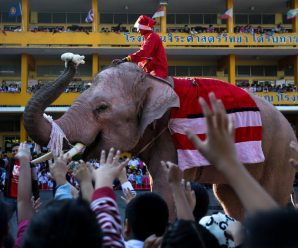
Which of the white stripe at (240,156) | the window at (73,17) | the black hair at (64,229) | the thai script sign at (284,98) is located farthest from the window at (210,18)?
the black hair at (64,229)

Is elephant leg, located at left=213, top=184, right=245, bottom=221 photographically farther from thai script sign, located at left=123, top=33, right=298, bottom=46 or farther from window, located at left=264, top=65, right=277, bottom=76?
window, located at left=264, top=65, right=277, bottom=76

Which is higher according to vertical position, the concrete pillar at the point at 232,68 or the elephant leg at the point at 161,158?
the concrete pillar at the point at 232,68


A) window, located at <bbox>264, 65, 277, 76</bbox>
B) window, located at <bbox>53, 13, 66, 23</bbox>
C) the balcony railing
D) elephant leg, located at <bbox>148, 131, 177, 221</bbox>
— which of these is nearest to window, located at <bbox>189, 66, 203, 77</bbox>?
the balcony railing

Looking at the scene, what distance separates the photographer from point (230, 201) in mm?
5152

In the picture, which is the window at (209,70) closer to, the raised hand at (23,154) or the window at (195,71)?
the window at (195,71)

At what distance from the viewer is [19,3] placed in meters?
25.8

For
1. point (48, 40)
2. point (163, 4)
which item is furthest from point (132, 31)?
point (48, 40)

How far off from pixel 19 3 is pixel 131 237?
2521 centimetres

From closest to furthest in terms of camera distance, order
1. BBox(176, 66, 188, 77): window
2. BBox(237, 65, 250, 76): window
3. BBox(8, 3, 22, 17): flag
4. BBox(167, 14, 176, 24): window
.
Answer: BBox(8, 3, 22, 17): flag, BBox(176, 66, 188, 77): window, BBox(237, 65, 250, 76): window, BBox(167, 14, 176, 24): window

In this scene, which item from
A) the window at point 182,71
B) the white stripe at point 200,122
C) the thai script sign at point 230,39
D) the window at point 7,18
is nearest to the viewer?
the white stripe at point 200,122

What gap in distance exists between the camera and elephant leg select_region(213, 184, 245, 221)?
5.11 metres

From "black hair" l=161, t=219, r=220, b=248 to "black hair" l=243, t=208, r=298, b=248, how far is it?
393mm

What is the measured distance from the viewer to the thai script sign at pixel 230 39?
25578 mm

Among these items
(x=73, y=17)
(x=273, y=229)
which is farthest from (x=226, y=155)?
(x=73, y=17)
